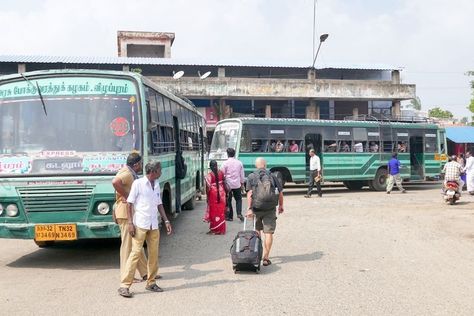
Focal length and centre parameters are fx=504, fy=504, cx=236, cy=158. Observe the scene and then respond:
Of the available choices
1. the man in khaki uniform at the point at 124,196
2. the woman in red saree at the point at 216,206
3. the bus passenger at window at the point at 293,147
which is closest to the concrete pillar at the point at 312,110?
the bus passenger at window at the point at 293,147

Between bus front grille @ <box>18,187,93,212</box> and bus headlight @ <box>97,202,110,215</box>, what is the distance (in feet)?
0.57

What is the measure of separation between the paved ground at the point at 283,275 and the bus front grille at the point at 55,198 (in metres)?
0.90

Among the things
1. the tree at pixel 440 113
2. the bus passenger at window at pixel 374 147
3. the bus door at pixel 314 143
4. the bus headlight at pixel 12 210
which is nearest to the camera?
the bus headlight at pixel 12 210

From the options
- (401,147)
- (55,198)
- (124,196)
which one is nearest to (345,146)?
(401,147)

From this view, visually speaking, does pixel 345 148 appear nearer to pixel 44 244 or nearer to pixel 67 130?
pixel 44 244

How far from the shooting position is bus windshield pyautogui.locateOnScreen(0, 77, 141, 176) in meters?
6.98

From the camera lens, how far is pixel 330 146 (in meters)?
19.7

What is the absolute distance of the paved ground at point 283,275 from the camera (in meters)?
5.30

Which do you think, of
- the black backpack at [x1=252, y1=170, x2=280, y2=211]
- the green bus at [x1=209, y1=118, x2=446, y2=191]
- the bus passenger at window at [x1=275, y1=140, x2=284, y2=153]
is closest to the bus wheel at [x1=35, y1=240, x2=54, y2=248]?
the black backpack at [x1=252, y1=170, x2=280, y2=211]

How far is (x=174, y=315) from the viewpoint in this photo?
499 centimetres

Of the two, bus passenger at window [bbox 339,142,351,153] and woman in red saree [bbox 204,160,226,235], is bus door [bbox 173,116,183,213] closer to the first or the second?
woman in red saree [bbox 204,160,226,235]

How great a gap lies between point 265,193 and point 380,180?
14.7m

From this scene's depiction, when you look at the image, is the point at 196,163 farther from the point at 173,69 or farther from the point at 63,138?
the point at 173,69

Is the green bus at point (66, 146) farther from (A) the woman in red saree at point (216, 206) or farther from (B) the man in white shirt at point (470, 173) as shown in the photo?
(B) the man in white shirt at point (470, 173)
